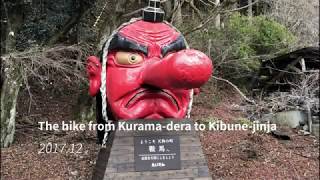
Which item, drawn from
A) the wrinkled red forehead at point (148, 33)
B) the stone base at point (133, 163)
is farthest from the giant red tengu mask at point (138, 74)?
the stone base at point (133, 163)

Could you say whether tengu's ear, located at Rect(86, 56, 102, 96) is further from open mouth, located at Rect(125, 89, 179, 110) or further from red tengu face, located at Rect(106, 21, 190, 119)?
open mouth, located at Rect(125, 89, 179, 110)

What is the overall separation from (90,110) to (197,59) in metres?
6.08

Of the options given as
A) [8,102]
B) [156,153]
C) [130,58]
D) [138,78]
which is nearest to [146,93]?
[138,78]

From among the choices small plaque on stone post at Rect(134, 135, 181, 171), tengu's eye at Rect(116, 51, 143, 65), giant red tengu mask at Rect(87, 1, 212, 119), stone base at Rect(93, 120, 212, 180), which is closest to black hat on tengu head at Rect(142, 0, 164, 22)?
giant red tengu mask at Rect(87, 1, 212, 119)

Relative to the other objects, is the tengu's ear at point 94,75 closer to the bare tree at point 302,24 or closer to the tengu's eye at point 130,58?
the tengu's eye at point 130,58

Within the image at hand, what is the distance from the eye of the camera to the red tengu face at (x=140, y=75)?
3998 millimetres

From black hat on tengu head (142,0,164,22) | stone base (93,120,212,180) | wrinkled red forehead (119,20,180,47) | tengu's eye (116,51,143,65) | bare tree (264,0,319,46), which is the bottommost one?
stone base (93,120,212,180)

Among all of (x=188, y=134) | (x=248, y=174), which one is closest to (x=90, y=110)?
(x=248, y=174)

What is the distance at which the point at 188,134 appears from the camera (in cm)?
434

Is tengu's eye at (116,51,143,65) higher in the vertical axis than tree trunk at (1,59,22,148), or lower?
higher

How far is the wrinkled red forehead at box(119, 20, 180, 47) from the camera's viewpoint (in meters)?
4.12

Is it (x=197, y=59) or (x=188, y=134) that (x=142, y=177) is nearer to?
(x=188, y=134)

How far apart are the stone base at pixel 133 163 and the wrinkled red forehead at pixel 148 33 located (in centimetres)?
74

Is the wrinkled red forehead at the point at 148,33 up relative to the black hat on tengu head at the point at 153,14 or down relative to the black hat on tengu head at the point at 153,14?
down
